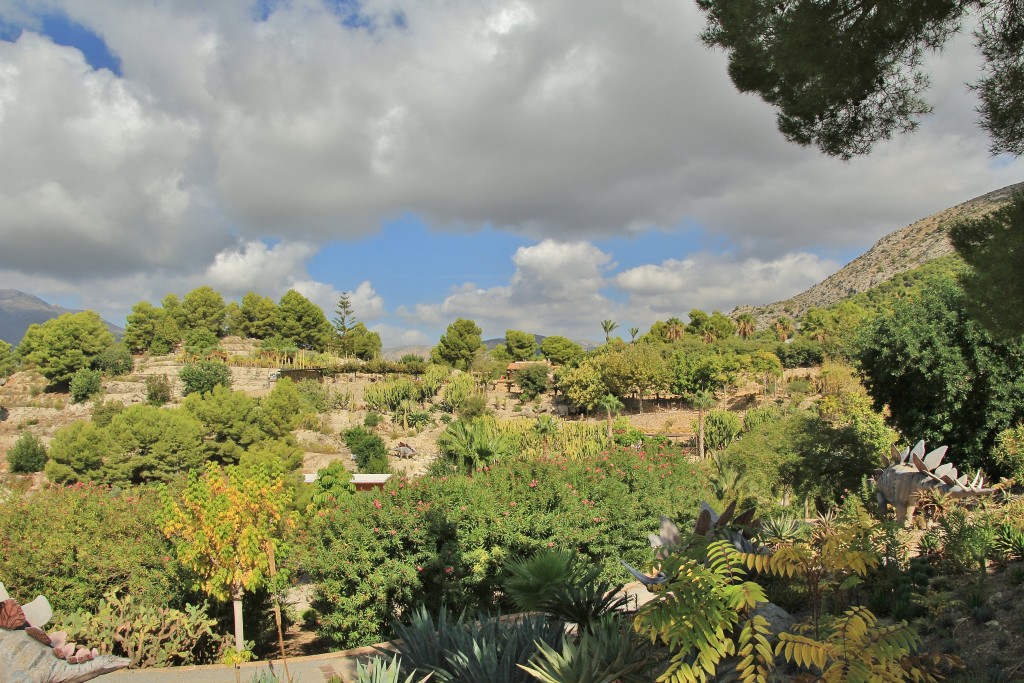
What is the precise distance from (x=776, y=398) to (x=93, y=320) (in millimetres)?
46941

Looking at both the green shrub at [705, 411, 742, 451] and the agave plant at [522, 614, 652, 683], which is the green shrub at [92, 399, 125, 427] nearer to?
the green shrub at [705, 411, 742, 451]

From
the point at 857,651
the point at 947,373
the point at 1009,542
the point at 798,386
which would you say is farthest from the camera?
the point at 798,386

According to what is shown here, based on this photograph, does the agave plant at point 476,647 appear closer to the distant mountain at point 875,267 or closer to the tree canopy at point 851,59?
the tree canopy at point 851,59

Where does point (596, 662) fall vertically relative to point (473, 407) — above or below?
below

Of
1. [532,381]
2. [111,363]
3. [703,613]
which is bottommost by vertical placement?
[703,613]

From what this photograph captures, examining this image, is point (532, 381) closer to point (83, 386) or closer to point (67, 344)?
point (83, 386)

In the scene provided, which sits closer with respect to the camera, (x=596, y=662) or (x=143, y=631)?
A: (x=596, y=662)

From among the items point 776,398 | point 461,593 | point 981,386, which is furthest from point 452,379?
point 461,593

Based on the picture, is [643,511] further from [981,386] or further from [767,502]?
[981,386]

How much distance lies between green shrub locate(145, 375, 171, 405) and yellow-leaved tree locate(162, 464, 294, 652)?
3566 cm

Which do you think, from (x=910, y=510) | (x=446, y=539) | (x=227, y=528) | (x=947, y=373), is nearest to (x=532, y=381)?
(x=947, y=373)

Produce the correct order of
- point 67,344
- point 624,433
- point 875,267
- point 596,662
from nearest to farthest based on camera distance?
1. point 596,662
2. point 624,433
3. point 67,344
4. point 875,267

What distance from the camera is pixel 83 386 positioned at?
40.3m

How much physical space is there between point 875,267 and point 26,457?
248 ft
